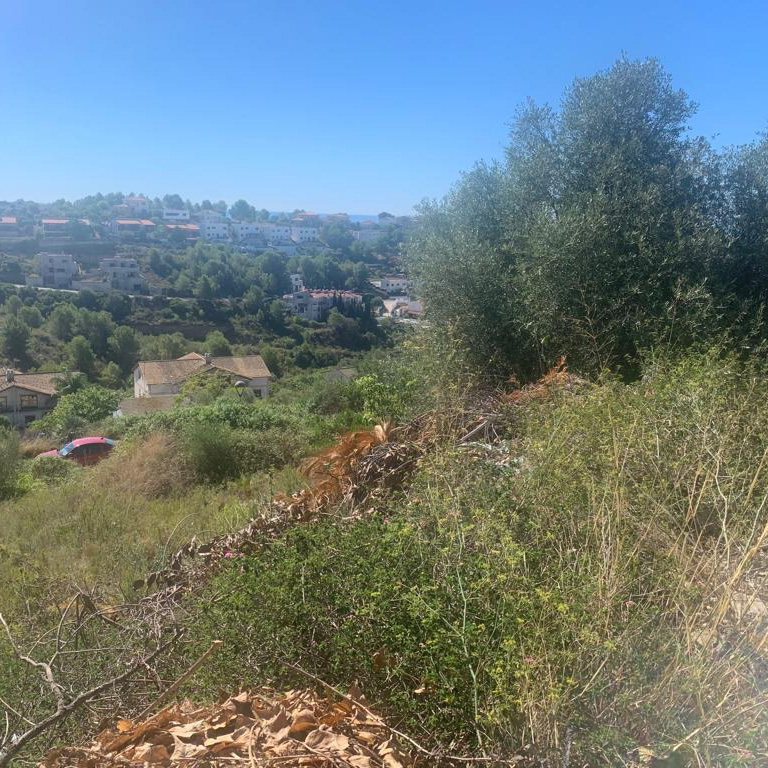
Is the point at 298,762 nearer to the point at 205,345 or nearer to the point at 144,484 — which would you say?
the point at 144,484

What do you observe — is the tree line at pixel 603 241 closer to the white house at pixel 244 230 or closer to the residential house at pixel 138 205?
the white house at pixel 244 230

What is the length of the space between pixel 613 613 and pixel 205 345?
142ft

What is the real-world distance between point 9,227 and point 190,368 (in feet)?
242

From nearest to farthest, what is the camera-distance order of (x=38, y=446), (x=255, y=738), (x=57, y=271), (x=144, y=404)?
(x=255, y=738) < (x=38, y=446) < (x=144, y=404) < (x=57, y=271)

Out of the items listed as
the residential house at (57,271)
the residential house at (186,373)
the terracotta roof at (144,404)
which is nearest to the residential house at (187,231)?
the residential house at (57,271)

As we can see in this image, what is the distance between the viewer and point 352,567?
6.47 feet

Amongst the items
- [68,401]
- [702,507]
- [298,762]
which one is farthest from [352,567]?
[68,401]

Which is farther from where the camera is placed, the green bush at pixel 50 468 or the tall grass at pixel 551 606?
the green bush at pixel 50 468

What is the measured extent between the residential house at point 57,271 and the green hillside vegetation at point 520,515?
59671 millimetres

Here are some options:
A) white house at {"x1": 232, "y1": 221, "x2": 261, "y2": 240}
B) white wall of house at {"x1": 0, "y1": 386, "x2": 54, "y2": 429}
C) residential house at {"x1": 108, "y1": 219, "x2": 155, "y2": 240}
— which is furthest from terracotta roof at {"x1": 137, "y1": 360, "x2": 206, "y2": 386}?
white house at {"x1": 232, "y1": 221, "x2": 261, "y2": 240}

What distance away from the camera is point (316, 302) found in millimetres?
56844

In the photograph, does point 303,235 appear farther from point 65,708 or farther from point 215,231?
point 65,708

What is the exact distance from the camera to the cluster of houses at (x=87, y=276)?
5728 centimetres

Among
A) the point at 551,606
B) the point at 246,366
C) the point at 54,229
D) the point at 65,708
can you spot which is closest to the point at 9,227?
the point at 54,229
